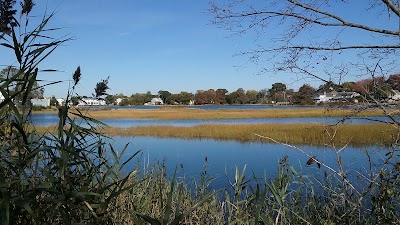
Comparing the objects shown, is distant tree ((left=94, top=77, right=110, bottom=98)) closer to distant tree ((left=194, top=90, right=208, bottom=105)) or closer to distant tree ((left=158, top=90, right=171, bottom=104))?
distant tree ((left=194, top=90, right=208, bottom=105))

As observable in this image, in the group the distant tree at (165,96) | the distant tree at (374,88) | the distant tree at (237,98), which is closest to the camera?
the distant tree at (374,88)

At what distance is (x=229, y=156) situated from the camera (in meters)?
13.6

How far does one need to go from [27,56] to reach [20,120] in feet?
1.13

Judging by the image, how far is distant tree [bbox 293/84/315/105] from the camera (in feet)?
11.4

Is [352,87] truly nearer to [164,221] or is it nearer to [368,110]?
[368,110]

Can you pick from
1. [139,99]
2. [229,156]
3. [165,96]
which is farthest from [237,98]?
[229,156]

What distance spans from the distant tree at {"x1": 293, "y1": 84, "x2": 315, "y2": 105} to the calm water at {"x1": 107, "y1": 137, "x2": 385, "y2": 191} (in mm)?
5196

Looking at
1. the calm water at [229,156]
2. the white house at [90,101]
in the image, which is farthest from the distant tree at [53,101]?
the calm water at [229,156]

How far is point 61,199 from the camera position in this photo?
1.74 metres

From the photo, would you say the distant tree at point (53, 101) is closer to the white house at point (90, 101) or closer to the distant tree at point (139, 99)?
the white house at point (90, 101)

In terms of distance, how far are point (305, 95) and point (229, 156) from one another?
1021cm

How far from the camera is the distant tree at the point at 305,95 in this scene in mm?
3481

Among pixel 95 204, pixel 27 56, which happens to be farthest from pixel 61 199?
pixel 27 56

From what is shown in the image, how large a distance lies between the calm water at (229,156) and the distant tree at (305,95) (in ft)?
17.0
